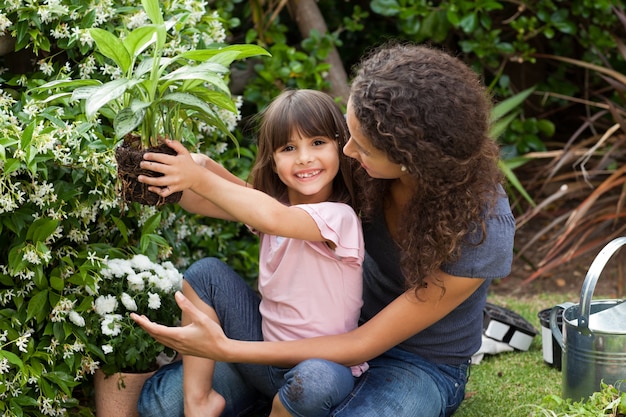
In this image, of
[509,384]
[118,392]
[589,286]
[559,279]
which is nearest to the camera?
A: [589,286]

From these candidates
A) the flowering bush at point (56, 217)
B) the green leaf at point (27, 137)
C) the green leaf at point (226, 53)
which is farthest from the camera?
the flowering bush at point (56, 217)

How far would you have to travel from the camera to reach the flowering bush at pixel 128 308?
230cm

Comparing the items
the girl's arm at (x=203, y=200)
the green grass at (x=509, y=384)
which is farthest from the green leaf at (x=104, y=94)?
the green grass at (x=509, y=384)

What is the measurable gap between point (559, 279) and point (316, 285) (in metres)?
2.20

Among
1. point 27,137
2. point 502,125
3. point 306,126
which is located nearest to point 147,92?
point 27,137

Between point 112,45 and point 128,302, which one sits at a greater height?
point 112,45

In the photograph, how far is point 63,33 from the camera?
7.82 feet

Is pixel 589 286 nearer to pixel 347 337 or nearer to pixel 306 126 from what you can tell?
pixel 347 337

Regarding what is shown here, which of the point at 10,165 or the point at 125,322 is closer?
the point at 10,165

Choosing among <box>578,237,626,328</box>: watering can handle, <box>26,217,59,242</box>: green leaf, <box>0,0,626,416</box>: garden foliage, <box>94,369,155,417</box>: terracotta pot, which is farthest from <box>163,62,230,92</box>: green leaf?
<box>578,237,626,328</box>: watering can handle

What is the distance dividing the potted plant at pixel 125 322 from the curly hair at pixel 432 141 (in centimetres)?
72

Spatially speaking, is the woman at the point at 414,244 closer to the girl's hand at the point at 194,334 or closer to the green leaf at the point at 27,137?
the girl's hand at the point at 194,334

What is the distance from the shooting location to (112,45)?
186 centimetres

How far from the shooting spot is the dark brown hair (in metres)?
2.22
